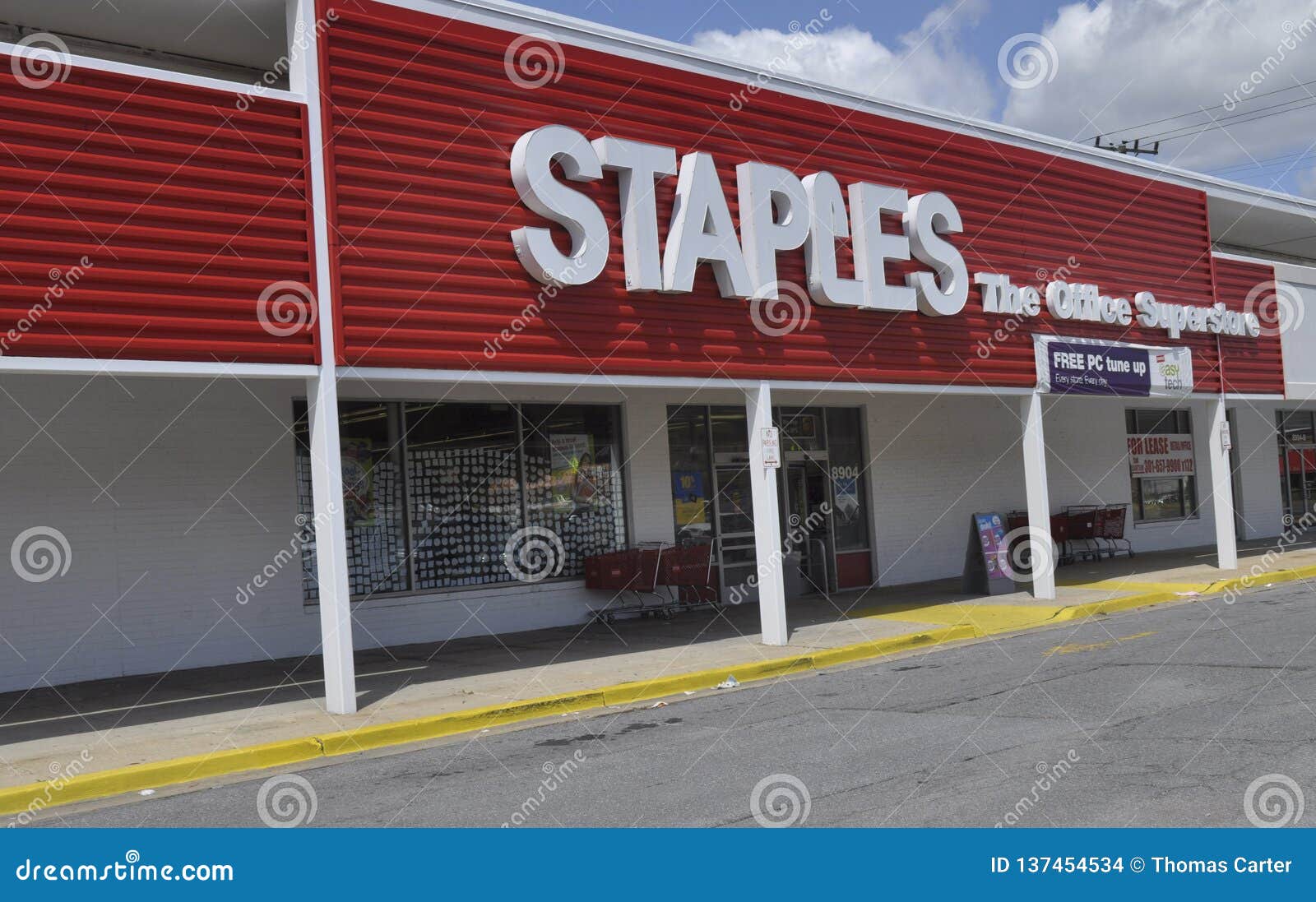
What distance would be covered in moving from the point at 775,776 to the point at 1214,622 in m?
8.61

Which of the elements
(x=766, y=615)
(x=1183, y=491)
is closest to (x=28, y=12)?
(x=766, y=615)

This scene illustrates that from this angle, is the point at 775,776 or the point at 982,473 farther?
the point at 982,473

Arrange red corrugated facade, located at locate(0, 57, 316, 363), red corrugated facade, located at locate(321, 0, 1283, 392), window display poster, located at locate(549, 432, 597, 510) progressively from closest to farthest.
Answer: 1. red corrugated facade, located at locate(0, 57, 316, 363)
2. red corrugated facade, located at locate(321, 0, 1283, 392)
3. window display poster, located at locate(549, 432, 597, 510)

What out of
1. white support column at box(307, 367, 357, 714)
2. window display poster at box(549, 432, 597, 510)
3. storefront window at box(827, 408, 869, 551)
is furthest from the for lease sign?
white support column at box(307, 367, 357, 714)

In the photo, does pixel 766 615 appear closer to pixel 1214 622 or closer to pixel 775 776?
pixel 1214 622

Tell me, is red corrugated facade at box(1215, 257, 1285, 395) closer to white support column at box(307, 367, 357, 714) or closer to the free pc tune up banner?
the free pc tune up banner

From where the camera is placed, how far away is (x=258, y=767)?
9203 millimetres

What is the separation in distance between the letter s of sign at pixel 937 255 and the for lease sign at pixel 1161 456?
35.5 ft

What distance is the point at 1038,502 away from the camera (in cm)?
1758

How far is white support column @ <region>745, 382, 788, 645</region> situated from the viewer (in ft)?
46.4

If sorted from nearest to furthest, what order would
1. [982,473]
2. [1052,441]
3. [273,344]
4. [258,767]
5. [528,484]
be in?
[258,767] → [273,344] → [528,484] → [982,473] → [1052,441]

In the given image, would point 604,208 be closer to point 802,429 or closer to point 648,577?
point 648,577

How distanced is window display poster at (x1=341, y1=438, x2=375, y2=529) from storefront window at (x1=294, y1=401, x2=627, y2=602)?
11 millimetres

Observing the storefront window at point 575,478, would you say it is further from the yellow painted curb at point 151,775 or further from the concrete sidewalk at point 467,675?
the yellow painted curb at point 151,775
